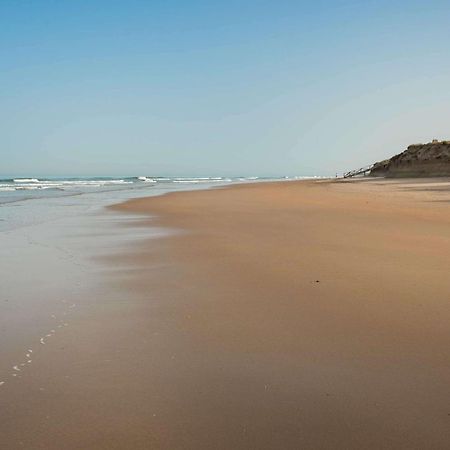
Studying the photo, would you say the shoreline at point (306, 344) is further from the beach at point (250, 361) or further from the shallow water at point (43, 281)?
the shallow water at point (43, 281)

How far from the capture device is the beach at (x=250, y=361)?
2.46 m

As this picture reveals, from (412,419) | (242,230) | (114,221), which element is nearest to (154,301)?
(412,419)

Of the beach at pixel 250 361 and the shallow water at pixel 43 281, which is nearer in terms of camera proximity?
the beach at pixel 250 361

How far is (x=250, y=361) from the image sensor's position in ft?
11.0

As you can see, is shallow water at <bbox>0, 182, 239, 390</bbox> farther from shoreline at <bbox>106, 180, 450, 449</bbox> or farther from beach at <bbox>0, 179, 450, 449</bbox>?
shoreline at <bbox>106, 180, 450, 449</bbox>

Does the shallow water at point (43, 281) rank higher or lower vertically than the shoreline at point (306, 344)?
higher

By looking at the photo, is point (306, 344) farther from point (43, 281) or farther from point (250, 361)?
point (43, 281)

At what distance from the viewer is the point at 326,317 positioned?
14.1 ft

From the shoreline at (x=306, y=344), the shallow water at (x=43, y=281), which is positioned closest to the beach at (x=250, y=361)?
the shoreline at (x=306, y=344)

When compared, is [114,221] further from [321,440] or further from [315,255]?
[321,440]

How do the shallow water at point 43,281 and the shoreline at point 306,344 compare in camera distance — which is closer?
the shoreline at point 306,344

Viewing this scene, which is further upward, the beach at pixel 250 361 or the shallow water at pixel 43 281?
the shallow water at pixel 43 281

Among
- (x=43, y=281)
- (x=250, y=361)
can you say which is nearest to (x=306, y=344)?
(x=250, y=361)

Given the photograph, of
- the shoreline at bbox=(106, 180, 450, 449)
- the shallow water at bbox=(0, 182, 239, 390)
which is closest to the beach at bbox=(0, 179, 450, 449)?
the shoreline at bbox=(106, 180, 450, 449)
